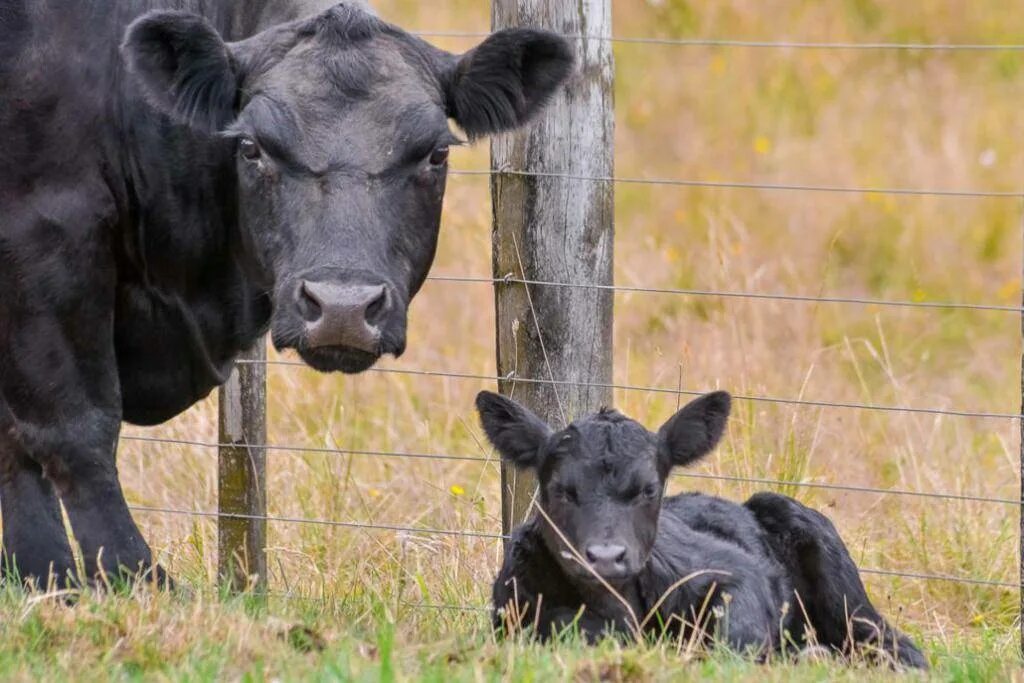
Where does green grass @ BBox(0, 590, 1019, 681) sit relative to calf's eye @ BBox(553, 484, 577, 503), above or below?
below

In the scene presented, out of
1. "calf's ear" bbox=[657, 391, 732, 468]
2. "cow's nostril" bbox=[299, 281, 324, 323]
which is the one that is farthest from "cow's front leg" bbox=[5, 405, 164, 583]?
"calf's ear" bbox=[657, 391, 732, 468]

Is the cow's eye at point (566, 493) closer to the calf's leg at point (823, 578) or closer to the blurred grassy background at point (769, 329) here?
the blurred grassy background at point (769, 329)

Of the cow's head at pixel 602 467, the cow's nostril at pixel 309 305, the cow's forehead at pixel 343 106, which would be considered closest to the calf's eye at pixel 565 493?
the cow's head at pixel 602 467

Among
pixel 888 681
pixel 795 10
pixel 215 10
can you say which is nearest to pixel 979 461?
pixel 888 681

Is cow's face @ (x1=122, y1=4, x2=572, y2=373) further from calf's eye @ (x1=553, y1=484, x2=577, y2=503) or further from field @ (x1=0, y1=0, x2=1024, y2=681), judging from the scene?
field @ (x1=0, y1=0, x2=1024, y2=681)

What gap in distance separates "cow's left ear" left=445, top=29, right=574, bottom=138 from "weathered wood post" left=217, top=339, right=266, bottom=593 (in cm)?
179

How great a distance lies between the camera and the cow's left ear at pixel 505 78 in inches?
209

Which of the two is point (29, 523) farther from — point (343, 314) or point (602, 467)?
point (602, 467)

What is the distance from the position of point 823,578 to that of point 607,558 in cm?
131

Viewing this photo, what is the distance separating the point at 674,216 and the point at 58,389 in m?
8.26

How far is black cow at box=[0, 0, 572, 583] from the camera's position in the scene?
486cm

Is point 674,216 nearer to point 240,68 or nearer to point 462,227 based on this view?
point 462,227

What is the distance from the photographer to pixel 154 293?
5.47m

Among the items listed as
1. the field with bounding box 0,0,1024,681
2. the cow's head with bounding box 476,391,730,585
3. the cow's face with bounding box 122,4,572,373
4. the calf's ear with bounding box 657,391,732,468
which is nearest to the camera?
the field with bounding box 0,0,1024,681
